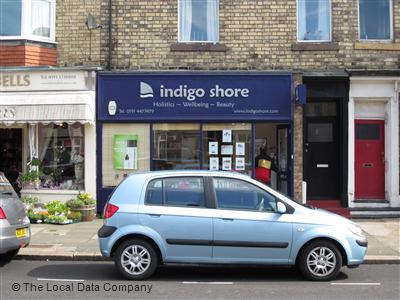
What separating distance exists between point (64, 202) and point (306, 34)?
7.37 meters

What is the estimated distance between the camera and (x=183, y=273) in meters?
8.13

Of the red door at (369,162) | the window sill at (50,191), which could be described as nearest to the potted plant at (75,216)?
the window sill at (50,191)

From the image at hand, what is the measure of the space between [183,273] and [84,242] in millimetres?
2886

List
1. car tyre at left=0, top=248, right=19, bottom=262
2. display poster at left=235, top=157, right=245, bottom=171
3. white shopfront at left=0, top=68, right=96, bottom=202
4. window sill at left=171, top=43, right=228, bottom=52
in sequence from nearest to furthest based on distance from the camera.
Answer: car tyre at left=0, top=248, right=19, bottom=262
white shopfront at left=0, top=68, right=96, bottom=202
window sill at left=171, top=43, right=228, bottom=52
display poster at left=235, top=157, right=245, bottom=171

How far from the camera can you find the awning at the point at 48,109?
501 inches

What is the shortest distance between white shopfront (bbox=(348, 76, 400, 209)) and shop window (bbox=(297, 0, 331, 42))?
4.88ft

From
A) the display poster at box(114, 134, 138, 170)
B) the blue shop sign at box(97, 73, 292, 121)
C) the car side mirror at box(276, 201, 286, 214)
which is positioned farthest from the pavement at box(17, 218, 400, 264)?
the blue shop sign at box(97, 73, 292, 121)

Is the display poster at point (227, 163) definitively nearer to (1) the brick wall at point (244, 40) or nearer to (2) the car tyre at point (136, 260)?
(1) the brick wall at point (244, 40)

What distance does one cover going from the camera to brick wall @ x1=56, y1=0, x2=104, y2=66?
1355 centimetres

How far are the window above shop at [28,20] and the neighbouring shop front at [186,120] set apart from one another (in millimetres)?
2001

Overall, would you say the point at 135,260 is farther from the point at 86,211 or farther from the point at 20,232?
the point at 86,211

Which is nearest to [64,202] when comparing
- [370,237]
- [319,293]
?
[370,237]

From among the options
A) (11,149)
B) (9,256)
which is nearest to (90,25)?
(11,149)

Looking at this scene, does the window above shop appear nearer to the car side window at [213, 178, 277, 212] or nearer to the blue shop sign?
the blue shop sign
